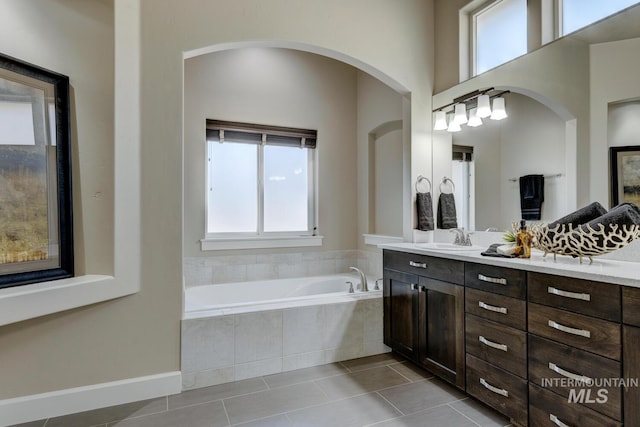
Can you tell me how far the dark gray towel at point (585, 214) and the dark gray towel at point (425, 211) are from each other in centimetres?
115

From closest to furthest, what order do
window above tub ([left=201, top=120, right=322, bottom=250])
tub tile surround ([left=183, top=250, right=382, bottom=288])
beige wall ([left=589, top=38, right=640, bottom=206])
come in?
beige wall ([left=589, top=38, right=640, bottom=206]), tub tile surround ([left=183, top=250, right=382, bottom=288]), window above tub ([left=201, top=120, right=322, bottom=250])

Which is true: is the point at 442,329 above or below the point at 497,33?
below

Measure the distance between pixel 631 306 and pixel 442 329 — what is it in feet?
3.51

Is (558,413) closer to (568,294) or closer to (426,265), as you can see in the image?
(568,294)

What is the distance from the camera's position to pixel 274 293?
3.64 meters

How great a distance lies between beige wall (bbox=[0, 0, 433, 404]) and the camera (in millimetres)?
1898

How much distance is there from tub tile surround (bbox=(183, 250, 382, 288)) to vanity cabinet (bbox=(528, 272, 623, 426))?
2.15 meters

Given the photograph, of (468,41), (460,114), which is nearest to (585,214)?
(460,114)

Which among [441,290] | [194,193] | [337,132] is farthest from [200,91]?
[441,290]

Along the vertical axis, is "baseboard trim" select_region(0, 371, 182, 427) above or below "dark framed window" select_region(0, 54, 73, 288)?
below

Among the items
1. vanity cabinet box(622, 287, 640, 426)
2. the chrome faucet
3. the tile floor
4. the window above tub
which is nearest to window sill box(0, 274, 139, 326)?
the tile floor

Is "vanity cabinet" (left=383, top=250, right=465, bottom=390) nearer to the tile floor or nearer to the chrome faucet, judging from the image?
the tile floor

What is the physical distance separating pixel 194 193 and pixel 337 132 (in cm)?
178

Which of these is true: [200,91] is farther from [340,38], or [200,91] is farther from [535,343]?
[535,343]
